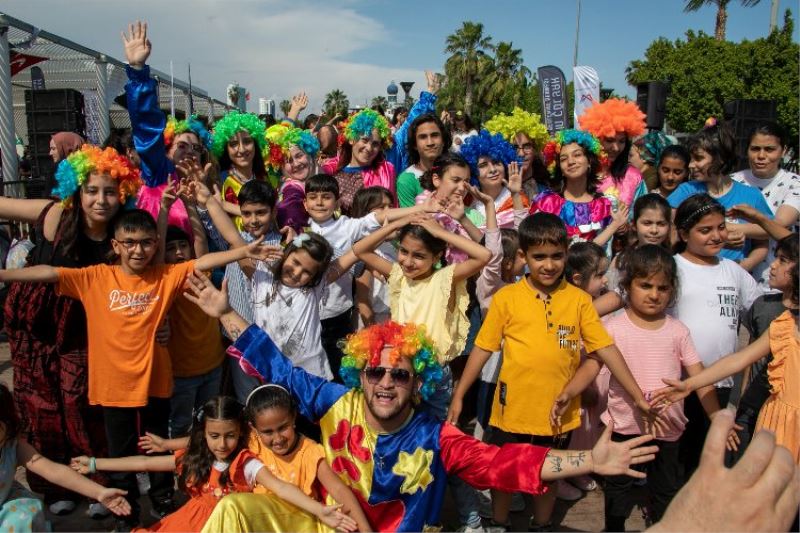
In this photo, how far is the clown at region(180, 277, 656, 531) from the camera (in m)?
2.51

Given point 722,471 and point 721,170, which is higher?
point 721,170

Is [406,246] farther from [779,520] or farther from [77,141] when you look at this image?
[77,141]

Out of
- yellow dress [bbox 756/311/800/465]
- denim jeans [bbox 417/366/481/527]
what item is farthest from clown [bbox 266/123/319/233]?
yellow dress [bbox 756/311/800/465]

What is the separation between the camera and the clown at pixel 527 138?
19.0 ft

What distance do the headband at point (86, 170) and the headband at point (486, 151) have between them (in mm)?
2556

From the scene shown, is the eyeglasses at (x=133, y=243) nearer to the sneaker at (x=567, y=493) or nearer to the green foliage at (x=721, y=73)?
the sneaker at (x=567, y=493)

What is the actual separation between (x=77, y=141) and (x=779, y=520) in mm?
5429

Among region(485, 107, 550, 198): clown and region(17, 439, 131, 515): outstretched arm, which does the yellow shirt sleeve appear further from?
region(485, 107, 550, 198): clown

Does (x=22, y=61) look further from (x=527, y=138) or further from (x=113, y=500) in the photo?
(x=113, y=500)

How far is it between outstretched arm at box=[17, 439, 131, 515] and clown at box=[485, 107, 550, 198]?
14.2ft

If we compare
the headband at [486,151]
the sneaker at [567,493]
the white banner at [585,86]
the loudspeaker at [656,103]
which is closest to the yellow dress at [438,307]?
the sneaker at [567,493]

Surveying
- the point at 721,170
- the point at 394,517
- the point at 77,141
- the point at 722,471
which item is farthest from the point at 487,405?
the point at 77,141

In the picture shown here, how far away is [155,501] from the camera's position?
3.36 metres


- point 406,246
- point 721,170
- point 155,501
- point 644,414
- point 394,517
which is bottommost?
point 155,501
